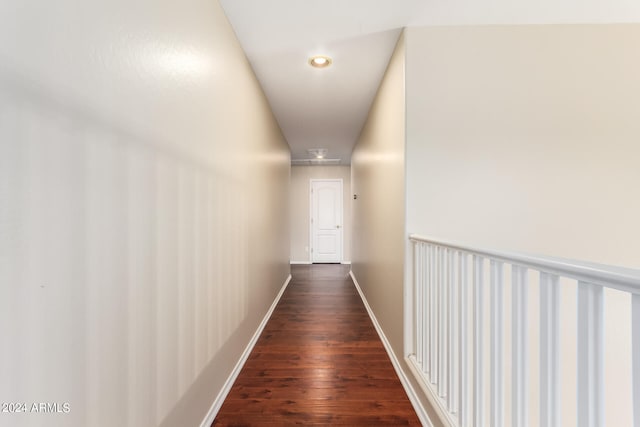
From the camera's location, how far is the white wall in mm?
582

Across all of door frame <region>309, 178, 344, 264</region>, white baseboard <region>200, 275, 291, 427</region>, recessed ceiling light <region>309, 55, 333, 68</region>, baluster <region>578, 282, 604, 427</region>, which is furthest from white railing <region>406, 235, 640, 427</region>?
door frame <region>309, 178, 344, 264</region>

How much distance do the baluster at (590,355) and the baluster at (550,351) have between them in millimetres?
75

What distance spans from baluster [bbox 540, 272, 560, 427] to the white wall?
123 cm

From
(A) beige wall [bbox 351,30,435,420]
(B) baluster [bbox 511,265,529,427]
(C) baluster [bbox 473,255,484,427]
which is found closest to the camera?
(B) baluster [bbox 511,265,529,427]

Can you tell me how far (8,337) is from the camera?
0.56 m

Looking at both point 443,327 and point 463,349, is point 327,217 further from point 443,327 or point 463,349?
point 463,349

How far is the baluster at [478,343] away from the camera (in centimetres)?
109

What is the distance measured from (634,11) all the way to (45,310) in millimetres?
3116

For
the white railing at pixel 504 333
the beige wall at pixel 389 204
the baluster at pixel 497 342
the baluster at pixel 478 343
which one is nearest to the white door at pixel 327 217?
the beige wall at pixel 389 204

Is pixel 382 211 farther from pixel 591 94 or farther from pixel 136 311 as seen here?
pixel 136 311

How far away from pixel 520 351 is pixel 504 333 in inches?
12.1

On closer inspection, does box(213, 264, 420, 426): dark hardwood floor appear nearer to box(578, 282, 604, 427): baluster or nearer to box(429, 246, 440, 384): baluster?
box(429, 246, 440, 384): baluster

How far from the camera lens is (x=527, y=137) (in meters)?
1.81

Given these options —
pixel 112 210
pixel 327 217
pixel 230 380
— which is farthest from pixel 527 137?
pixel 327 217
